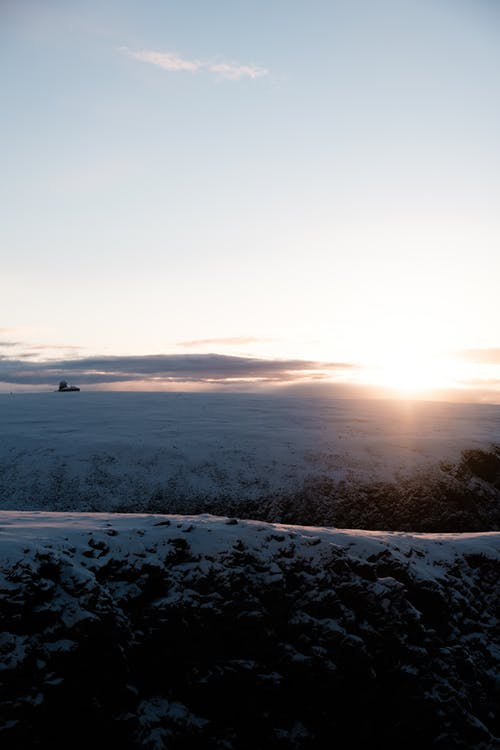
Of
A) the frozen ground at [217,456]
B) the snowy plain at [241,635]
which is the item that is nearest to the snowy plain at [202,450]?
the frozen ground at [217,456]

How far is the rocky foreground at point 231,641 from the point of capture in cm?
882

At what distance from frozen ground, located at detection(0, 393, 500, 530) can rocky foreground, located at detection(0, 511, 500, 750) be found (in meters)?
12.5

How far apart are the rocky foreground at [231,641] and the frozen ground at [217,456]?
1254 cm

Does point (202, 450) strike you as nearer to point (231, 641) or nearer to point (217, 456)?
point (217, 456)

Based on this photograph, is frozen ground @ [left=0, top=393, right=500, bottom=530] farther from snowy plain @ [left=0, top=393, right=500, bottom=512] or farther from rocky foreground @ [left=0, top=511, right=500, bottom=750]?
rocky foreground @ [left=0, top=511, right=500, bottom=750]

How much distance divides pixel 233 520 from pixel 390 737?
5663 mm

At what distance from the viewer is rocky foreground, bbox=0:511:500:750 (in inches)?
347

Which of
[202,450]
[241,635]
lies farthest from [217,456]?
[241,635]

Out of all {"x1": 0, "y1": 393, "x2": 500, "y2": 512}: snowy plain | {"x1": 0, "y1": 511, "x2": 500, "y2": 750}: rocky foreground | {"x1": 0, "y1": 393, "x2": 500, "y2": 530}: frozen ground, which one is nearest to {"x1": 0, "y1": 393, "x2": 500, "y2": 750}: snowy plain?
{"x1": 0, "y1": 511, "x2": 500, "y2": 750}: rocky foreground

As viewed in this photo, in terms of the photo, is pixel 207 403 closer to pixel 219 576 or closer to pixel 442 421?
pixel 442 421

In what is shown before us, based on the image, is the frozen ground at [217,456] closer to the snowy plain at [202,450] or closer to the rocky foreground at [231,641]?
the snowy plain at [202,450]

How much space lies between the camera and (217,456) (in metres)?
29.7

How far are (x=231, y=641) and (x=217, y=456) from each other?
63.7 ft

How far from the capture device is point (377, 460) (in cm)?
2967
